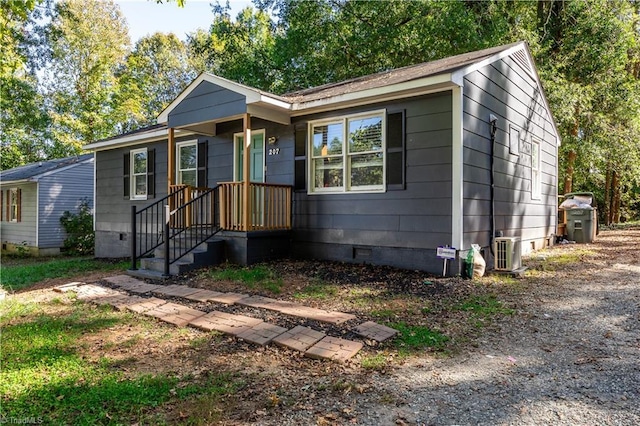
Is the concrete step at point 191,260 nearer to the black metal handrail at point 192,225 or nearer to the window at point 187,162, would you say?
the black metal handrail at point 192,225

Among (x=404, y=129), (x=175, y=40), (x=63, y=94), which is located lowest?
(x=404, y=129)

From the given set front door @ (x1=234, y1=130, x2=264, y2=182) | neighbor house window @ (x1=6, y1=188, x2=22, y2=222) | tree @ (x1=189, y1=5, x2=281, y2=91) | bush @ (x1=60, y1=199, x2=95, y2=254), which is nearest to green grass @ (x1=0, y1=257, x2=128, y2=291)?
front door @ (x1=234, y1=130, x2=264, y2=182)

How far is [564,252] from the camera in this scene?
883 cm

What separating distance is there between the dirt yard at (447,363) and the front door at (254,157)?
11.9 ft

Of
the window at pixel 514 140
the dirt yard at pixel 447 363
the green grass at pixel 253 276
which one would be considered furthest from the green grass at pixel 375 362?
the window at pixel 514 140

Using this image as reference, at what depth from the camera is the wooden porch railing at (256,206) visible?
7055 mm

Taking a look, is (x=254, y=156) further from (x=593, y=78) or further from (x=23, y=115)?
(x=23, y=115)

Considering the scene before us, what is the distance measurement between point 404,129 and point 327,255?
8.80 ft

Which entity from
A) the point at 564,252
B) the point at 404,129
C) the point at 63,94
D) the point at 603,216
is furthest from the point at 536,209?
the point at 63,94

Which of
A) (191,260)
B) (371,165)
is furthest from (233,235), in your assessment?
(371,165)

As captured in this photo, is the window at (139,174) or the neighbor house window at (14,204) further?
the neighbor house window at (14,204)

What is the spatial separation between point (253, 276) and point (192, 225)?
2.62m

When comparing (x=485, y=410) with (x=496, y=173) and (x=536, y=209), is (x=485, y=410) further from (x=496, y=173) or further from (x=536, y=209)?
(x=536, y=209)

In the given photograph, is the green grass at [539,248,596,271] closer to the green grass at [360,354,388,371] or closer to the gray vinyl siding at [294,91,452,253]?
the gray vinyl siding at [294,91,452,253]
